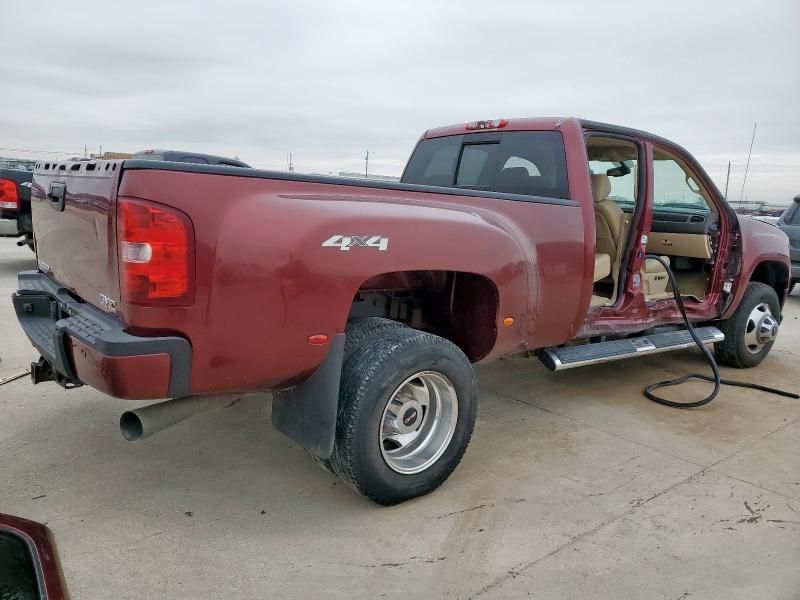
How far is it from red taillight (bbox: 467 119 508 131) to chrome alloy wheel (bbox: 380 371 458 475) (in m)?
2.03

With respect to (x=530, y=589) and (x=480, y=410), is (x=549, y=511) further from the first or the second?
(x=480, y=410)

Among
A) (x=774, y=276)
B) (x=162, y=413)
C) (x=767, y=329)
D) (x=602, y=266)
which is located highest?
(x=602, y=266)

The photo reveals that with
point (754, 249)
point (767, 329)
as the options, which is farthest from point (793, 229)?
point (754, 249)

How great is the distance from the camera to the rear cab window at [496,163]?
383 cm

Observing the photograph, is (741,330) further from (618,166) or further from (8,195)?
(8,195)

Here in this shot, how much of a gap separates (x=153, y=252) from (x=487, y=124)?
2792mm

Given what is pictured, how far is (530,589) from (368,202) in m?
1.64

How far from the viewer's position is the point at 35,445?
341 cm

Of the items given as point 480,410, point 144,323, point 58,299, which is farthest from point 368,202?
point 480,410

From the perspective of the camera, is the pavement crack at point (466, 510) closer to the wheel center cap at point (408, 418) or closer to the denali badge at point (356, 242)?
the wheel center cap at point (408, 418)

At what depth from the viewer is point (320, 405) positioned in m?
2.64

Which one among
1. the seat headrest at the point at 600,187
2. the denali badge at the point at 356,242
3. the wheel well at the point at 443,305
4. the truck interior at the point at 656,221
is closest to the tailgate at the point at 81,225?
the denali badge at the point at 356,242

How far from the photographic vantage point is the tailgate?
2.30 meters

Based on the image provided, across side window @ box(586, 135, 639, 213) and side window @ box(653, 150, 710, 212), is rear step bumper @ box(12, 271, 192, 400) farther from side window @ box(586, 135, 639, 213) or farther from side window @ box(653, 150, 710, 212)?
side window @ box(653, 150, 710, 212)
